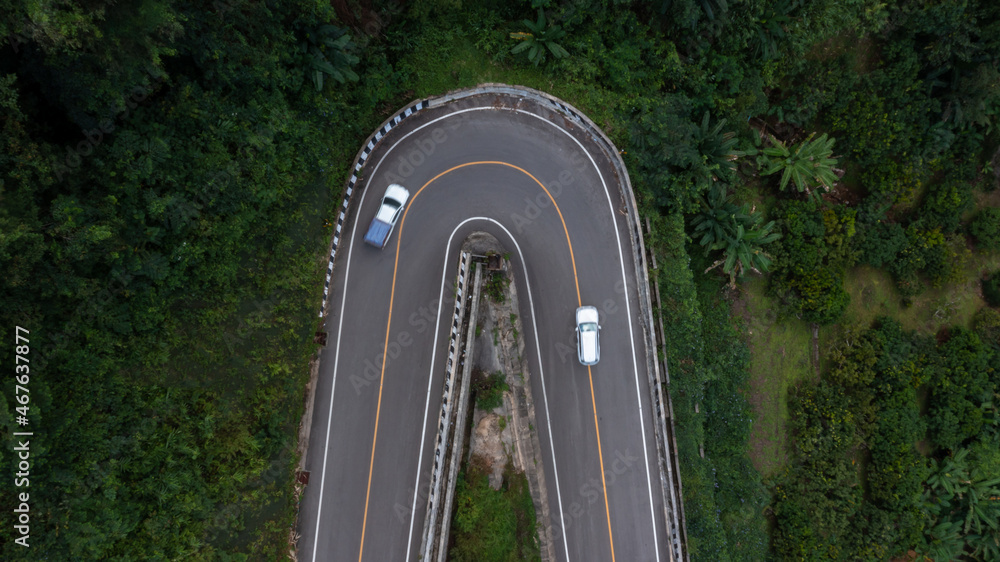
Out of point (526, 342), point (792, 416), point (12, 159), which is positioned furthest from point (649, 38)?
point (12, 159)

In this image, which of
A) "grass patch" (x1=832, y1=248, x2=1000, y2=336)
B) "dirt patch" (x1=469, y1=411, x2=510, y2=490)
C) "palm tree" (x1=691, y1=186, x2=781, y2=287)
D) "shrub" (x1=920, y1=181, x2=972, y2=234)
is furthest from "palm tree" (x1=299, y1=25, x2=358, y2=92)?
"shrub" (x1=920, y1=181, x2=972, y2=234)

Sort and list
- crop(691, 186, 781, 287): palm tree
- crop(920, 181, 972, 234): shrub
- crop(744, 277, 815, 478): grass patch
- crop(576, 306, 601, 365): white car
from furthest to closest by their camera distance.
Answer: crop(920, 181, 972, 234): shrub, crop(744, 277, 815, 478): grass patch, crop(691, 186, 781, 287): palm tree, crop(576, 306, 601, 365): white car

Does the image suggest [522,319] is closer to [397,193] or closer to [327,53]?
[397,193]

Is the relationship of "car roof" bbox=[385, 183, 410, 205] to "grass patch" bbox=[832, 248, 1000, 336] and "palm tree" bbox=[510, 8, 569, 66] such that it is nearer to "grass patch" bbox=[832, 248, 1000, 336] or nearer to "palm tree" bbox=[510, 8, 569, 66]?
"palm tree" bbox=[510, 8, 569, 66]

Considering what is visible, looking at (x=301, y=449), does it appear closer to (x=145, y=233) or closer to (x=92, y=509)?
(x=92, y=509)

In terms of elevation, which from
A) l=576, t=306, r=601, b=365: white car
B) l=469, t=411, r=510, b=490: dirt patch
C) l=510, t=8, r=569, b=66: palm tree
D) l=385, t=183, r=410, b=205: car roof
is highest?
l=510, t=8, r=569, b=66: palm tree

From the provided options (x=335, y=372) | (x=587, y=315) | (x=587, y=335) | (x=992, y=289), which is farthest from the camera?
(x=992, y=289)

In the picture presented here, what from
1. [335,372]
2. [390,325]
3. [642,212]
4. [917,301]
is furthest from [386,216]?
[917,301]
